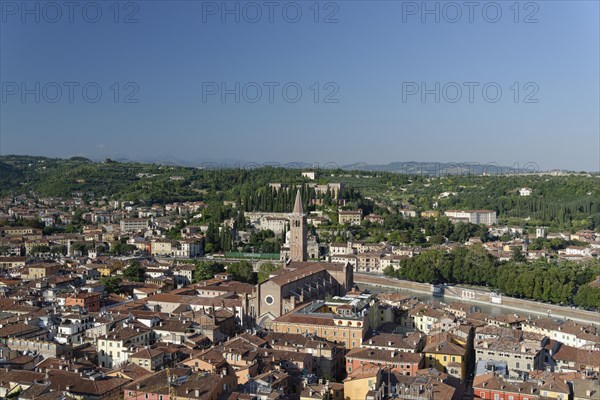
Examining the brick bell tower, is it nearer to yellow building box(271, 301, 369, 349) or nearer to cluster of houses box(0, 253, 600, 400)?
cluster of houses box(0, 253, 600, 400)

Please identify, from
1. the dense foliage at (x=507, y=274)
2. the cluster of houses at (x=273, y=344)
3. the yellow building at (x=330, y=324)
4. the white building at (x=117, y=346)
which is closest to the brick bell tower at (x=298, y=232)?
the cluster of houses at (x=273, y=344)

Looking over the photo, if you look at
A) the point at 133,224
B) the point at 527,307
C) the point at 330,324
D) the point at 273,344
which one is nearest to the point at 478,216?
the point at 133,224

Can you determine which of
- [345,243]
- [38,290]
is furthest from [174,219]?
[38,290]

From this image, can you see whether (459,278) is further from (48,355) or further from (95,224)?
(95,224)

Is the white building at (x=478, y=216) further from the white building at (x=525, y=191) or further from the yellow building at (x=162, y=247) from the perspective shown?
the yellow building at (x=162, y=247)

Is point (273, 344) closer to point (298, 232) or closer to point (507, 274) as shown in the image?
point (298, 232)
